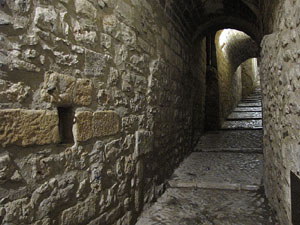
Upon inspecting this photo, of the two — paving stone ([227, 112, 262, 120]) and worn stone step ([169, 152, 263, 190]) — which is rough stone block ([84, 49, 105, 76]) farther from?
paving stone ([227, 112, 262, 120])

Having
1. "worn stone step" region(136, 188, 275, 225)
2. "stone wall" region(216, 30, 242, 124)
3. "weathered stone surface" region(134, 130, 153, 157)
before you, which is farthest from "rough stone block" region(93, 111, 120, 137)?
"stone wall" region(216, 30, 242, 124)

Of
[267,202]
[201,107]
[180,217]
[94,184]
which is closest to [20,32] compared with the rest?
[94,184]

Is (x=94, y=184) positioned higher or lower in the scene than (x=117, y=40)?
lower

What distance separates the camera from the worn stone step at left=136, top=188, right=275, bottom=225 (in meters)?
2.46

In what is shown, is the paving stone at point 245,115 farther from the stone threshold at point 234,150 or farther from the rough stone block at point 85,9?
the rough stone block at point 85,9

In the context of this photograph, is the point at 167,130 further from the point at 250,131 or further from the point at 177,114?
the point at 250,131

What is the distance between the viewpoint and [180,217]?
Answer: 2557 mm

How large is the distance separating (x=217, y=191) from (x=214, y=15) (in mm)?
3154

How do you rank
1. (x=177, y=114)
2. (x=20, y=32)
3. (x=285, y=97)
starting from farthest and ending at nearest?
(x=177, y=114) < (x=285, y=97) < (x=20, y=32)

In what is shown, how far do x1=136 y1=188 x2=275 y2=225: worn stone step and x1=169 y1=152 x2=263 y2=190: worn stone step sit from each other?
138 millimetres

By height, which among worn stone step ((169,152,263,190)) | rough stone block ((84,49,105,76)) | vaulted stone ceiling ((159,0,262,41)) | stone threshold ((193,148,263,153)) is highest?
vaulted stone ceiling ((159,0,262,41))

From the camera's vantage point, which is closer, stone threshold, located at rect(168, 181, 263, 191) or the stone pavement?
the stone pavement

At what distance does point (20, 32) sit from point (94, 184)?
3.52 ft

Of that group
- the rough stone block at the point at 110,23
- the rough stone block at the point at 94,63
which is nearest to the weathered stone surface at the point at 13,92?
the rough stone block at the point at 94,63
